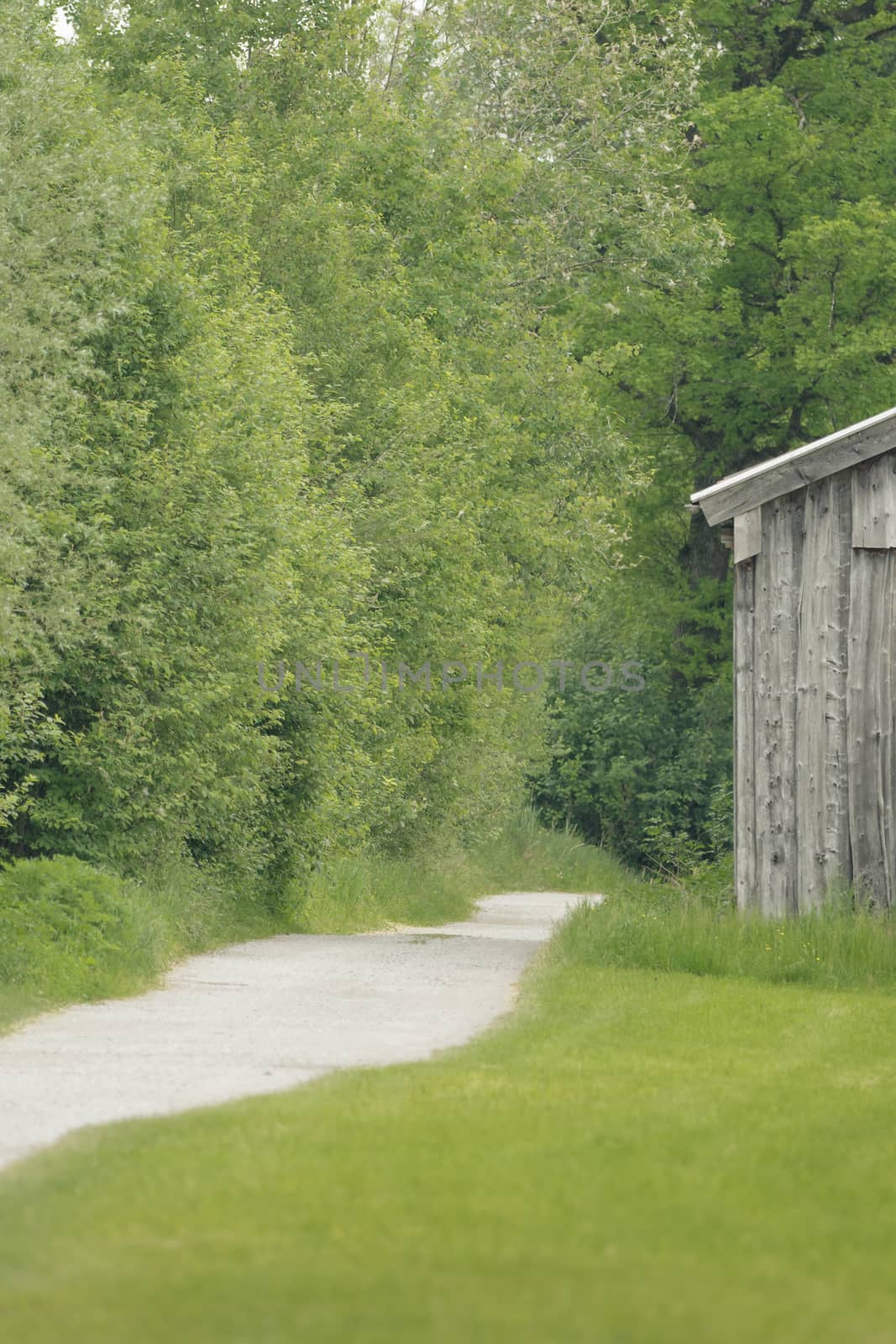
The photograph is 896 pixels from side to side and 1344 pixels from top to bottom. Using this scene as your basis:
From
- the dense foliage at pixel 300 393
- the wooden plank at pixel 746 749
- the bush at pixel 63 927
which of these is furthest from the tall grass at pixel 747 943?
the dense foliage at pixel 300 393

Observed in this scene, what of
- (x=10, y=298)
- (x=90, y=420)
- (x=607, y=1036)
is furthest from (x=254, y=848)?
(x=607, y=1036)

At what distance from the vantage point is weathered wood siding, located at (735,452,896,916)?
14.7 metres

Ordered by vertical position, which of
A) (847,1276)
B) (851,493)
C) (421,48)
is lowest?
(847,1276)

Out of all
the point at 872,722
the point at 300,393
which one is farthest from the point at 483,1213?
the point at 300,393

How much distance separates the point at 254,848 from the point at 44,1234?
13256mm

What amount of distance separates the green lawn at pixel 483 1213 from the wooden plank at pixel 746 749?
587 centimetres

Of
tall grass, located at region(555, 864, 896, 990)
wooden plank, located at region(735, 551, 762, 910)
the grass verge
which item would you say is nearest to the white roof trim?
wooden plank, located at region(735, 551, 762, 910)

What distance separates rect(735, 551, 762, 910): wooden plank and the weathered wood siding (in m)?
0.01

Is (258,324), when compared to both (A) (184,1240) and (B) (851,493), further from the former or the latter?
(A) (184,1240)

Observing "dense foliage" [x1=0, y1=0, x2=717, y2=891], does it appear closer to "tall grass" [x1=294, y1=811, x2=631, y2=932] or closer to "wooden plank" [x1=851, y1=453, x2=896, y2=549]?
"tall grass" [x1=294, y1=811, x2=631, y2=932]

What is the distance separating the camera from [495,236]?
27906 millimetres

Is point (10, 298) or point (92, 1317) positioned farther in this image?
point (10, 298)

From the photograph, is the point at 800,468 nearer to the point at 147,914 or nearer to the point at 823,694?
the point at 823,694

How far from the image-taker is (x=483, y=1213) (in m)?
5.96
